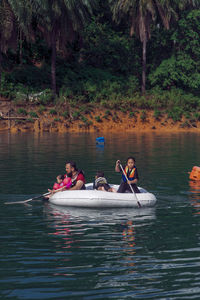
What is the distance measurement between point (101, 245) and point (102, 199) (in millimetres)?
4801

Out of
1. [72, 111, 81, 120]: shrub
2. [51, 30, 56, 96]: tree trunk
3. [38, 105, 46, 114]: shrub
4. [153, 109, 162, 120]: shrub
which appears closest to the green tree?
[153, 109, 162, 120]: shrub

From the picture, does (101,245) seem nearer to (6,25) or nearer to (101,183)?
(101,183)

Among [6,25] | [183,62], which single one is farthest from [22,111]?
[183,62]

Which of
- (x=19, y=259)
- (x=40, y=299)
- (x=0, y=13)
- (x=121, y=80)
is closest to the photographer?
(x=40, y=299)

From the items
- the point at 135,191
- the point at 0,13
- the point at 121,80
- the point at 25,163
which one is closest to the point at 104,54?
the point at 121,80

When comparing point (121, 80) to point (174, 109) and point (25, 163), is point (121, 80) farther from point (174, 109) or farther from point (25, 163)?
point (25, 163)

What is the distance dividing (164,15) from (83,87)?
1149 centimetres

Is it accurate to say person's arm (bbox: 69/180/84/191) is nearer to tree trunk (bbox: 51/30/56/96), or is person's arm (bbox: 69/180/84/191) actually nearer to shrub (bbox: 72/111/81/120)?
shrub (bbox: 72/111/81/120)

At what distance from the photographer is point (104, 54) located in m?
66.8

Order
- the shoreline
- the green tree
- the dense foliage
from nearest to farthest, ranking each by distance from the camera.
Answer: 1. the dense foliage
2. the shoreline
3. the green tree

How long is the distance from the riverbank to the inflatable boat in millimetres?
38342

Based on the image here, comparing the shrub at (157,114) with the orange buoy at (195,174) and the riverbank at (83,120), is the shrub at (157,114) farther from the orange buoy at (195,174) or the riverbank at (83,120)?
the orange buoy at (195,174)

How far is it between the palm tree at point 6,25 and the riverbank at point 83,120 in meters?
6.44

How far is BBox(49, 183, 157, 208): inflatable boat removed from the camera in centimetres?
1706
